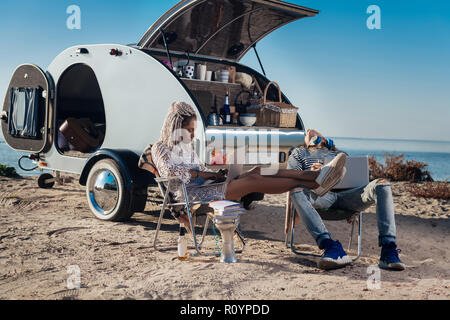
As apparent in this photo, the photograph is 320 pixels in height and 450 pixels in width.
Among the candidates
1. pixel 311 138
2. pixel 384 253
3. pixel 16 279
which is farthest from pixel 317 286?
pixel 16 279

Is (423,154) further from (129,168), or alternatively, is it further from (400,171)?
(129,168)

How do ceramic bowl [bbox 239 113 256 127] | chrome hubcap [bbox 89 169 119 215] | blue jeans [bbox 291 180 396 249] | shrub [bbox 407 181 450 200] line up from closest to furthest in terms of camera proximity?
blue jeans [bbox 291 180 396 249] → chrome hubcap [bbox 89 169 119 215] → ceramic bowl [bbox 239 113 256 127] → shrub [bbox 407 181 450 200]

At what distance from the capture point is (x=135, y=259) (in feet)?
13.4

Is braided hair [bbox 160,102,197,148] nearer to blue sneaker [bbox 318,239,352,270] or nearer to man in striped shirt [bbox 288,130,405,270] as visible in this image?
man in striped shirt [bbox 288,130,405,270]

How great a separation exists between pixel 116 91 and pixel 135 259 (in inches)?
98.0

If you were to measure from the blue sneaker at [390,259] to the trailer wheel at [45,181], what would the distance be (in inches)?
A: 244

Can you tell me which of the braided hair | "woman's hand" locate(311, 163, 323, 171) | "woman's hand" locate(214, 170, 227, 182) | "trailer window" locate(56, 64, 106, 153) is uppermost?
"trailer window" locate(56, 64, 106, 153)

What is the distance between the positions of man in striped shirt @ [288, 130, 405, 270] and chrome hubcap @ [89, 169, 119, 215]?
2283mm

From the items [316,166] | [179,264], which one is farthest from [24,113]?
[316,166]

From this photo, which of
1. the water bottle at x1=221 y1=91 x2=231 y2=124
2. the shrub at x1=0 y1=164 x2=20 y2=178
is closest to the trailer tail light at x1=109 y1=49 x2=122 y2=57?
the water bottle at x1=221 y1=91 x2=231 y2=124

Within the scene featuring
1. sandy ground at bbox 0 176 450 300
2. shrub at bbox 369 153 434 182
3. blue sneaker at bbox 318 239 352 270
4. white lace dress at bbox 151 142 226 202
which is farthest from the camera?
shrub at bbox 369 153 434 182

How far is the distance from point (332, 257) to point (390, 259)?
473 millimetres

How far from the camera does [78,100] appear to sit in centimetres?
758

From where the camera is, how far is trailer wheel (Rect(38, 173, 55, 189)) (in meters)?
8.28
